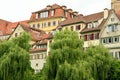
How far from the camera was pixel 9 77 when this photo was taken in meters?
56.7

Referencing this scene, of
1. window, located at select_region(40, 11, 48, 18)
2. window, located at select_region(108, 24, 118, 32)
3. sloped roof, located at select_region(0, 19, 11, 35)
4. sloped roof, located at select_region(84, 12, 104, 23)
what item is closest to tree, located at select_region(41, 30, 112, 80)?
window, located at select_region(108, 24, 118, 32)

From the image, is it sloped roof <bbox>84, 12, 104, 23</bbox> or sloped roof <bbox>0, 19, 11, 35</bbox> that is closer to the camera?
sloped roof <bbox>84, 12, 104, 23</bbox>

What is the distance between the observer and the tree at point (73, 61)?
5194cm

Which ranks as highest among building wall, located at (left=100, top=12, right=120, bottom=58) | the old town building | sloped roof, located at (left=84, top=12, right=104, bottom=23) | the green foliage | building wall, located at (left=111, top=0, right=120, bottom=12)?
building wall, located at (left=111, top=0, right=120, bottom=12)

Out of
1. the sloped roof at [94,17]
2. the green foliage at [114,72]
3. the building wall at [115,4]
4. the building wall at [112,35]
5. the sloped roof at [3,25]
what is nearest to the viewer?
the green foliage at [114,72]

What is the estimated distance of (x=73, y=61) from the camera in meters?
54.6

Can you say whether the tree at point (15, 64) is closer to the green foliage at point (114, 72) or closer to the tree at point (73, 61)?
the tree at point (73, 61)

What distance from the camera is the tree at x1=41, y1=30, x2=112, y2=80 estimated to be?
170ft

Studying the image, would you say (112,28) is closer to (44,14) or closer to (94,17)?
(94,17)

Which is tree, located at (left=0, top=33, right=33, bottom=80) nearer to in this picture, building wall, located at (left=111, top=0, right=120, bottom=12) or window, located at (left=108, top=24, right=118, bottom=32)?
window, located at (left=108, top=24, right=118, bottom=32)

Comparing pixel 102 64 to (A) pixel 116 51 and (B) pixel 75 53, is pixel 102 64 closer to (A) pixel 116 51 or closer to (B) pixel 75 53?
(B) pixel 75 53

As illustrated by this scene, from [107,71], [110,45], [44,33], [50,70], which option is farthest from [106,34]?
[44,33]

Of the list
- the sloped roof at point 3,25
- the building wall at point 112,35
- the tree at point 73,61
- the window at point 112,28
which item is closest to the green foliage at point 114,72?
the tree at point 73,61

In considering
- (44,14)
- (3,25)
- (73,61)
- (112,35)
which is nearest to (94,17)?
(112,35)
